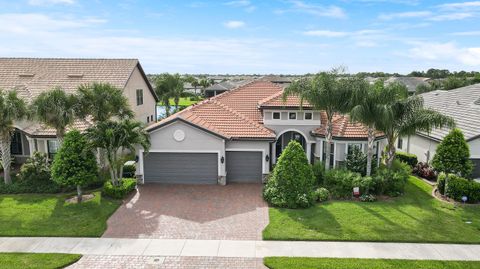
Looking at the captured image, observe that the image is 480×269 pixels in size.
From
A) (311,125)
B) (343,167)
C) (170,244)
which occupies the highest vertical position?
(311,125)

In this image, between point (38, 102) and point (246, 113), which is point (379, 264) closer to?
point (246, 113)

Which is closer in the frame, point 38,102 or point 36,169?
point 38,102

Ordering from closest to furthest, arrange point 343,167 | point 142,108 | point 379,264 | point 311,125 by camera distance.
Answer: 1. point 379,264
2. point 343,167
3. point 311,125
4. point 142,108

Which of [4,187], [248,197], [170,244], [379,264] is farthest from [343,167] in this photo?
[4,187]

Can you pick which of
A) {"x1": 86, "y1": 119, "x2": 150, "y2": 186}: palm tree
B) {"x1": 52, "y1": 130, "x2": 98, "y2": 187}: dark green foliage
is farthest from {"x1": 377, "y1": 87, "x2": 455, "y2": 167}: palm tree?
{"x1": 52, "y1": 130, "x2": 98, "y2": 187}: dark green foliage

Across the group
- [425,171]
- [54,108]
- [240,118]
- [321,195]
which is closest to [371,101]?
[321,195]

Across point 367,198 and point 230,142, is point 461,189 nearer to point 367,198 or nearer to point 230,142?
point 367,198
